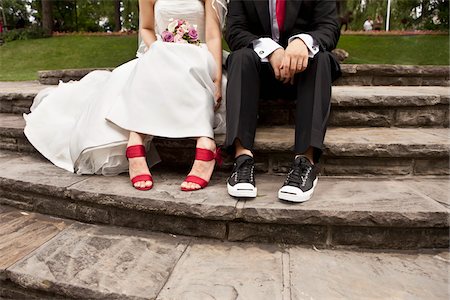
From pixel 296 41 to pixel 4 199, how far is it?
1.66 m

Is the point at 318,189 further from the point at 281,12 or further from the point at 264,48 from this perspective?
the point at 281,12

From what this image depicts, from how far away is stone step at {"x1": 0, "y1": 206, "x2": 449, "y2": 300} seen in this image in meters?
1.18

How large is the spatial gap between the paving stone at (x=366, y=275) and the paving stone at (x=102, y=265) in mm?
468

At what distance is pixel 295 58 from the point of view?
5.50ft

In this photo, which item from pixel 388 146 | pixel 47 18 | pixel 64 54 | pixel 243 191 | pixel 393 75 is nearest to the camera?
pixel 243 191

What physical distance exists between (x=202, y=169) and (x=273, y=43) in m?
0.72

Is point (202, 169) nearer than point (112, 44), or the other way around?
point (202, 169)

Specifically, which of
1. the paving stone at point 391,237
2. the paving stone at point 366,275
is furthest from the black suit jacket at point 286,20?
the paving stone at point 366,275

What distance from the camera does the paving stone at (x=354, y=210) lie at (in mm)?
1378

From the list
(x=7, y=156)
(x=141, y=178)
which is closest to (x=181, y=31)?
(x=141, y=178)

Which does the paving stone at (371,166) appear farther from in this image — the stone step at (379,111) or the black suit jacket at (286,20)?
the black suit jacket at (286,20)

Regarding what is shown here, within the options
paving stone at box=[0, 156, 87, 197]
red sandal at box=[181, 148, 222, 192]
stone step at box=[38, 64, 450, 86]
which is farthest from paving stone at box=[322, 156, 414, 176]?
stone step at box=[38, 64, 450, 86]

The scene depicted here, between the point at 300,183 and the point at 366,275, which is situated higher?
the point at 300,183

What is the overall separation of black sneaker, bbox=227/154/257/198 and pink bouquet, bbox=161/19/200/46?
30.8 inches
